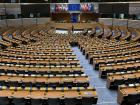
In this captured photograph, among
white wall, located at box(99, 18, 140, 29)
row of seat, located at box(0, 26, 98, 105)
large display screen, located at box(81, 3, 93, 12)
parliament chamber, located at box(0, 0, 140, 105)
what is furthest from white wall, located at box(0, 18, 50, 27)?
row of seat, located at box(0, 26, 98, 105)

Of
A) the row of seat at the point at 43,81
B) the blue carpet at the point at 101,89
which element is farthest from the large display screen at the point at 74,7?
the blue carpet at the point at 101,89

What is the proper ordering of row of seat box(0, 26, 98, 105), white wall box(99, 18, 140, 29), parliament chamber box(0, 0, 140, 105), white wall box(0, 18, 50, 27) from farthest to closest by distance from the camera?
white wall box(0, 18, 50, 27) < white wall box(99, 18, 140, 29) < parliament chamber box(0, 0, 140, 105) < row of seat box(0, 26, 98, 105)

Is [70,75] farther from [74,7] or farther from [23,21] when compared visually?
[23,21]

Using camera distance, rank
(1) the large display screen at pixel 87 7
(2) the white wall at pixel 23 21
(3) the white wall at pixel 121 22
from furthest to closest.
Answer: (1) the large display screen at pixel 87 7
(2) the white wall at pixel 23 21
(3) the white wall at pixel 121 22

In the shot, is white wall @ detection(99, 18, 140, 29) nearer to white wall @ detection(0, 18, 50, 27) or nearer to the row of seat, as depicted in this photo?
white wall @ detection(0, 18, 50, 27)

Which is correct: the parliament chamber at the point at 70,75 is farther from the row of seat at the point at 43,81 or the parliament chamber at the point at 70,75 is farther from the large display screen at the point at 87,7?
the large display screen at the point at 87,7

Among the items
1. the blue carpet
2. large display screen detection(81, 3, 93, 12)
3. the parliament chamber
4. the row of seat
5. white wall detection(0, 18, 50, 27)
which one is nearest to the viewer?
the row of seat

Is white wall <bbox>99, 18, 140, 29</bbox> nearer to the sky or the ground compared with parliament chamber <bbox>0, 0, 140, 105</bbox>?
nearer to the sky

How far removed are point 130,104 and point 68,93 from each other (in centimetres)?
235

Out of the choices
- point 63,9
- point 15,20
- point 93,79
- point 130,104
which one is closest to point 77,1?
point 63,9

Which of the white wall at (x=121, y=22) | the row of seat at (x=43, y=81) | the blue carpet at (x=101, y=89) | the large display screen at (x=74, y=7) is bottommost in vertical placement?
the blue carpet at (x=101, y=89)

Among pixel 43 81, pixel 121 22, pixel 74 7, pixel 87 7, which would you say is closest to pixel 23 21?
pixel 74 7

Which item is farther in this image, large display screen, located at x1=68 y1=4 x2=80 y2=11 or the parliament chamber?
large display screen, located at x1=68 y1=4 x2=80 y2=11

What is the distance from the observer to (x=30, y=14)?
3719 cm
